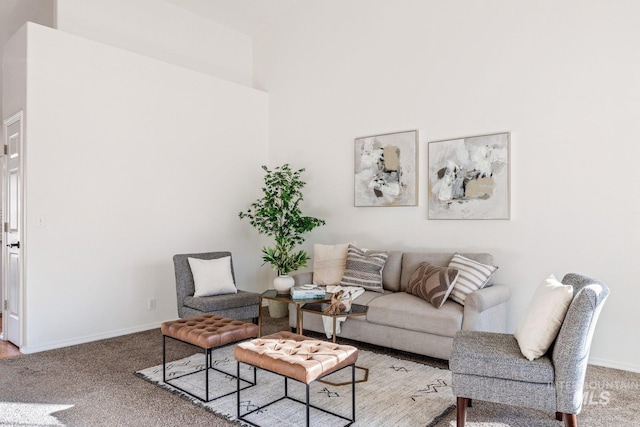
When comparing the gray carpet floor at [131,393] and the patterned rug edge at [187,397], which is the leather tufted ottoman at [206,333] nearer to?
the patterned rug edge at [187,397]

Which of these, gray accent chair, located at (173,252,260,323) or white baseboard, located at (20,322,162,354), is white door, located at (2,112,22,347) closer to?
white baseboard, located at (20,322,162,354)

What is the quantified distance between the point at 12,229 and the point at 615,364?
5290mm

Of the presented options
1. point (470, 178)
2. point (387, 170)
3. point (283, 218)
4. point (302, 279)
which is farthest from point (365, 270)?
point (283, 218)

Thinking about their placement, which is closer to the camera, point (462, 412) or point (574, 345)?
point (574, 345)

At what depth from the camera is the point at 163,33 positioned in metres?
5.29

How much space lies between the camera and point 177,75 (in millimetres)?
5031

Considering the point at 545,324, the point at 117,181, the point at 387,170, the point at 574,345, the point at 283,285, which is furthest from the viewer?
the point at 387,170

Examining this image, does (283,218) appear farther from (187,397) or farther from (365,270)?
(187,397)

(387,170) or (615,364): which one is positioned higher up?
(387,170)

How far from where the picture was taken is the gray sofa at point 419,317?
338 cm

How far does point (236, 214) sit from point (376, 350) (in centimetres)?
261

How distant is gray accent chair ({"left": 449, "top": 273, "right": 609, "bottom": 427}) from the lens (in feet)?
7.00

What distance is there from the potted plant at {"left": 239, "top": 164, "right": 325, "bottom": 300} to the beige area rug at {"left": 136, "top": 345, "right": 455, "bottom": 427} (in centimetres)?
160

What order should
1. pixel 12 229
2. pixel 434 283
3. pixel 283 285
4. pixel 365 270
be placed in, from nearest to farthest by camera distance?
pixel 434 283
pixel 283 285
pixel 12 229
pixel 365 270
